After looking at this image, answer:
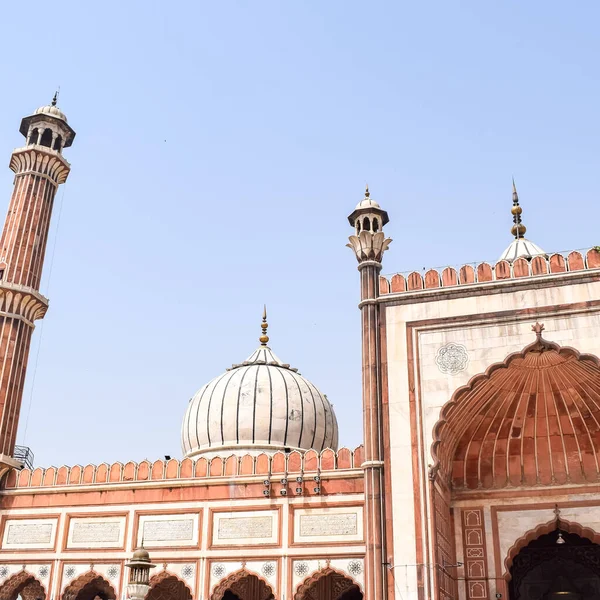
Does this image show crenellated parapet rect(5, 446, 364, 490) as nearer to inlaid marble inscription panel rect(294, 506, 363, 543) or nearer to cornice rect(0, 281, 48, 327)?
inlaid marble inscription panel rect(294, 506, 363, 543)

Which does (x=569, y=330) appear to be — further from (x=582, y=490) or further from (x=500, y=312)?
(x=582, y=490)

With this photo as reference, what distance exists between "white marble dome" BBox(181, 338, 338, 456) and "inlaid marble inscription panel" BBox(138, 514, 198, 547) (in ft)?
8.97

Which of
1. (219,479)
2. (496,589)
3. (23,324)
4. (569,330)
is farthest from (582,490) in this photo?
(23,324)

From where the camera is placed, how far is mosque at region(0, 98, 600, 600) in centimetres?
964

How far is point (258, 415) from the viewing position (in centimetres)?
1357

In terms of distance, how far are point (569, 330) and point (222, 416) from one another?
6580mm

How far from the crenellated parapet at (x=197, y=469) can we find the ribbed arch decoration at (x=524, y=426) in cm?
144

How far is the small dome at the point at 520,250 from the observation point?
13609mm

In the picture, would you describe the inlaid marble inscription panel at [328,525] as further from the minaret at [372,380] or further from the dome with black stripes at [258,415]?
the dome with black stripes at [258,415]

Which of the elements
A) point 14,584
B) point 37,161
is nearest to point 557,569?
point 14,584

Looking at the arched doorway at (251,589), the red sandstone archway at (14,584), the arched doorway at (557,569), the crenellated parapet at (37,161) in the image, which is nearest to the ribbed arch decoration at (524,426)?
the arched doorway at (557,569)

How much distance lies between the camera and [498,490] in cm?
1084

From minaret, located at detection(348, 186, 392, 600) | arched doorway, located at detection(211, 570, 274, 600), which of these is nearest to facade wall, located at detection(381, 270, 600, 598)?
minaret, located at detection(348, 186, 392, 600)

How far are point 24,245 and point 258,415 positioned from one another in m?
5.16
